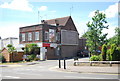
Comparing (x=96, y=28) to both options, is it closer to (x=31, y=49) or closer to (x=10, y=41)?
(x=31, y=49)

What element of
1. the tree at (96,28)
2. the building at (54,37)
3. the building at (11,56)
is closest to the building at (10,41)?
the building at (54,37)

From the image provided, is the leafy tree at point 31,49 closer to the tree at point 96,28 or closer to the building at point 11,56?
the building at point 11,56

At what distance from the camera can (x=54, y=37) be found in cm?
4244

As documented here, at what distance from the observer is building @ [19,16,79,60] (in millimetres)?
39531

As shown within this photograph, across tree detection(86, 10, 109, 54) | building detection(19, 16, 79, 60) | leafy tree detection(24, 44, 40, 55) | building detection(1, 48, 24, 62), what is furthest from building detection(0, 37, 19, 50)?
tree detection(86, 10, 109, 54)

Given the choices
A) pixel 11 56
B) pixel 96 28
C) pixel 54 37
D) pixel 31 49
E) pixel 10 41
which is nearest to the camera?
pixel 96 28

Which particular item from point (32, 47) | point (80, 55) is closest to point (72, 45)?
point (80, 55)

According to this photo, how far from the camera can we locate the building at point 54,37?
39531mm

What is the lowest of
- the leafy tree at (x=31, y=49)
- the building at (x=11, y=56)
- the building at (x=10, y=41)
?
the building at (x=11, y=56)

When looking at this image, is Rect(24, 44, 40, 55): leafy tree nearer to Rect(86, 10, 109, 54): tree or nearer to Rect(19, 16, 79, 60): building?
Rect(19, 16, 79, 60): building

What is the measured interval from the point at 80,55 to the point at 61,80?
115ft

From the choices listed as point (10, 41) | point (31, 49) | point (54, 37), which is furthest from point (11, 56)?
point (10, 41)

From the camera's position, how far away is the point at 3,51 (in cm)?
3616

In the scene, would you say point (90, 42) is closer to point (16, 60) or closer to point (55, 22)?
point (16, 60)
